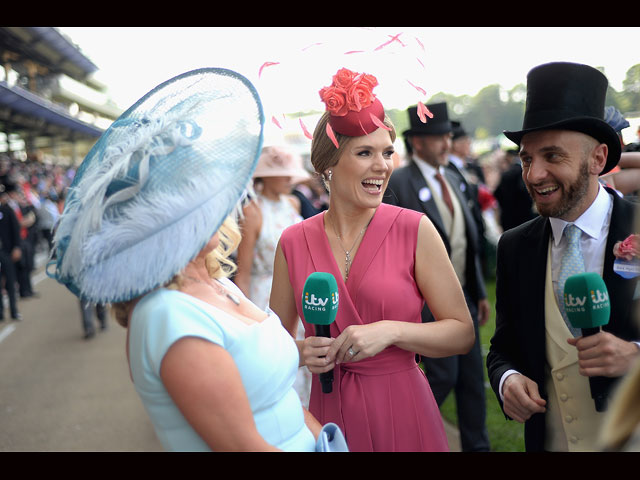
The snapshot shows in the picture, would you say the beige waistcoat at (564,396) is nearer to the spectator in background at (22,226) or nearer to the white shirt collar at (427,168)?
the white shirt collar at (427,168)

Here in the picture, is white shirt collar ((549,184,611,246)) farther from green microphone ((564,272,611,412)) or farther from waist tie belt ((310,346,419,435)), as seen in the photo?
waist tie belt ((310,346,419,435))

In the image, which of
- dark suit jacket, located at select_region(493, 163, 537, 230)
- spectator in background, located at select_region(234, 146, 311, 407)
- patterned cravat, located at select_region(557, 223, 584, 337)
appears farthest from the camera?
dark suit jacket, located at select_region(493, 163, 537, 230)

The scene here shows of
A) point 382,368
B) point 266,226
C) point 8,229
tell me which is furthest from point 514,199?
point 8,229

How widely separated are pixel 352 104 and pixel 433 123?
7.91 feet

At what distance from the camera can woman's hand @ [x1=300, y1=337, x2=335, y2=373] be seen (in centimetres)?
204

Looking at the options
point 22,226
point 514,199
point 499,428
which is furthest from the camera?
point 22,226

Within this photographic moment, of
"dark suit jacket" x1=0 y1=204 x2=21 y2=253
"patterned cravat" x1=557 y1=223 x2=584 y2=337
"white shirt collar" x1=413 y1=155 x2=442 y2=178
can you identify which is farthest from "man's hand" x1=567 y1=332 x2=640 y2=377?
"dark suit jacket" x1=0 y1=204 x2=21 y2=253

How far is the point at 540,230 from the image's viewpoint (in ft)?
7.17

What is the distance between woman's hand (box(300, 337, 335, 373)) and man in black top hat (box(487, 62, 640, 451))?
682mm

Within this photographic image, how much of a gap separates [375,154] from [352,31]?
0.48 meters

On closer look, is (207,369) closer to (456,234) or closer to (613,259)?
(613,259)

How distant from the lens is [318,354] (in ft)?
6.68

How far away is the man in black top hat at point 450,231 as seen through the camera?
13.4 feet

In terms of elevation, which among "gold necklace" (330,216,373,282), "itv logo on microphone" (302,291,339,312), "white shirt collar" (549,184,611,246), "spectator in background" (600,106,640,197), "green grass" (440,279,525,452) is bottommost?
"green grass" (440,279,525,452)
